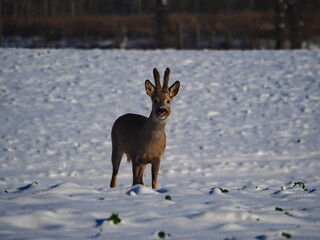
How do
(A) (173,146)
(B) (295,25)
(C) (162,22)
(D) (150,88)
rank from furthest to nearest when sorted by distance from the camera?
(B) (295,25)
(C) (162,22)
(A) (173,146)
(D) (150,88)

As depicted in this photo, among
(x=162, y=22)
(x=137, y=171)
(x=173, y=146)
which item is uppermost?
(x=162, y=22)

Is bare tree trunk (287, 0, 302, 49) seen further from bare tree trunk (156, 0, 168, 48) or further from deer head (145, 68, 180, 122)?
deer head (145, 68, 180, 122)

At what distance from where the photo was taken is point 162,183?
8883 mm

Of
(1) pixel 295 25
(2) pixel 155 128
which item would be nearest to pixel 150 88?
(2) pixel 155 128

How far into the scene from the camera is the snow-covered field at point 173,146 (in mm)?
4242

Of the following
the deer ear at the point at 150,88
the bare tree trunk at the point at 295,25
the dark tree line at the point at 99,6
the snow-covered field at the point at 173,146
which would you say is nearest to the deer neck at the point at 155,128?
the deer ear at the point at 150,88

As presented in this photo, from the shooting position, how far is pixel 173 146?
1105 centimetres

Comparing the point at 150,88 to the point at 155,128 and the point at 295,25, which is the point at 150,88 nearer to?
the point at 155,128

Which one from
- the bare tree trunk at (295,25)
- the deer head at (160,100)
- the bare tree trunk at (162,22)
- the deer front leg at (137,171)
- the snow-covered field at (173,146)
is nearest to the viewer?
the snow-covered field at (173,146)

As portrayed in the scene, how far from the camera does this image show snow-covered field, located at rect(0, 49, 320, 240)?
4.24m

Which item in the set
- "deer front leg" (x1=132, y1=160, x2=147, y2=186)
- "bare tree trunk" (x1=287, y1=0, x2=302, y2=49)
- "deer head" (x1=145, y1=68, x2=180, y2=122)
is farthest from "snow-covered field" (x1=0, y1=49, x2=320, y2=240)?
"bare tree trunk" (x1=287, y1=0, x2=302, y2=49)

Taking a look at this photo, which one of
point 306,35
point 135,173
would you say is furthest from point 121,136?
point 306,35

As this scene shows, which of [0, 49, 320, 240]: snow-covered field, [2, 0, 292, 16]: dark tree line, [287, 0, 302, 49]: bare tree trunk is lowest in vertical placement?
[0, 49, 320, 240]: snow-covered field

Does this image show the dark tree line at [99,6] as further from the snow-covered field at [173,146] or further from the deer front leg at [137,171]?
the deer front leg at [137,171]
